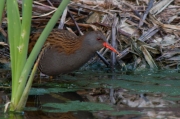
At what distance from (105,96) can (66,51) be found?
114 centimetres

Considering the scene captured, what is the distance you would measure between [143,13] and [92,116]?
163 inches

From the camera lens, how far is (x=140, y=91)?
20.5 feet

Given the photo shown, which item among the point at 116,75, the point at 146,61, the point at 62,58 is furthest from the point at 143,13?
the point at 62,58

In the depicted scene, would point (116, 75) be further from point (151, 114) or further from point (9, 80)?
point (151, 114)

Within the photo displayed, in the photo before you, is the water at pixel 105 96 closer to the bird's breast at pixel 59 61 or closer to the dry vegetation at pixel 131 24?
the bird's breast at pixel 59 61

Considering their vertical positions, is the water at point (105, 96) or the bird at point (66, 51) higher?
the bird at point (66, 51)

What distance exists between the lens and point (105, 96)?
6000mm

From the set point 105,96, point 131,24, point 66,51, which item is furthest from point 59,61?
point 131,24

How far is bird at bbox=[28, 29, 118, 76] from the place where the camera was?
677 centimetres

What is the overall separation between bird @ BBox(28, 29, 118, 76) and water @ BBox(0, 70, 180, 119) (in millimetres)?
211

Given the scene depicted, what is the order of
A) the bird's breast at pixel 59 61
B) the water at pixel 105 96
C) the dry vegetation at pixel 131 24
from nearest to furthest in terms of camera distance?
the water at pixel 105 96
the bird's breast at pixel 59 61
the dry vegetation at pixel 131 24

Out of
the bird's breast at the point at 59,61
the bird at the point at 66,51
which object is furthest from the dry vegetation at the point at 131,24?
the bird's breast at the point at 59,61

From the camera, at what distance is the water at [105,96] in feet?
16.5

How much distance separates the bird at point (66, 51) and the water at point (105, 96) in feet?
0.69
